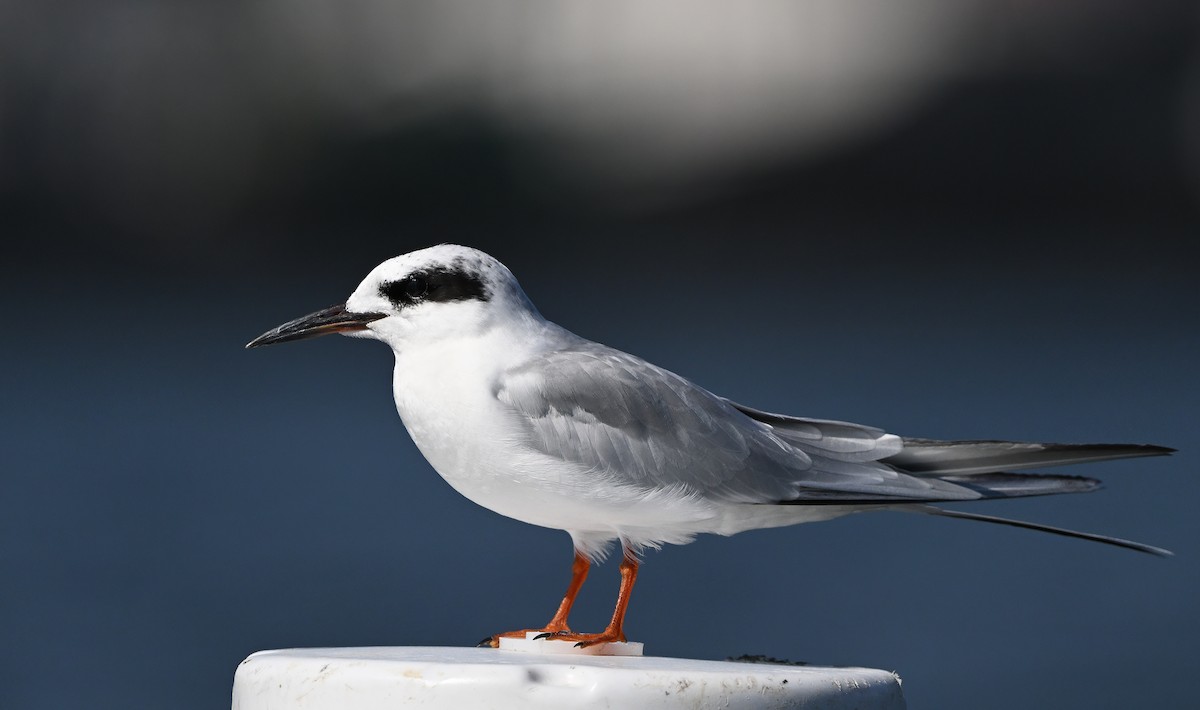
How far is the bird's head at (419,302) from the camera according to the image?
3.36 metres

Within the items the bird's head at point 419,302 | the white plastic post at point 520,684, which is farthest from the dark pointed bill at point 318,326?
the white plastic post at point 520,684

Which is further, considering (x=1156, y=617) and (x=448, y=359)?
(x=1156, y=617)

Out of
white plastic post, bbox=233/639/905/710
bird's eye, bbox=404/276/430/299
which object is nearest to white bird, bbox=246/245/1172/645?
bird's eye, bbox=404/276/430/299

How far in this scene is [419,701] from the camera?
2.45m

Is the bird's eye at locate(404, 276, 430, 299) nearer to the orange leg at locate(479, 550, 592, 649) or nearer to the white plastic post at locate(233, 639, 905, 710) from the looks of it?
the orange leg at locate(479, 550, 592, 649)

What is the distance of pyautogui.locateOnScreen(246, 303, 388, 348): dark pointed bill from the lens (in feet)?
11.0

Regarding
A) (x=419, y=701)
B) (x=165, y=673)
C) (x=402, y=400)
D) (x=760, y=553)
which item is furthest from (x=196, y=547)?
(x=419, y=701)

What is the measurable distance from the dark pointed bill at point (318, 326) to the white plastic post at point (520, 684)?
3.01 feet

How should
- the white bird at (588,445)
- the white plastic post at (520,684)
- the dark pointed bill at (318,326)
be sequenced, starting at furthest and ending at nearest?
the dark pointed bill at (318,326)
the white bird at (588,445)
the white plastic post at (520,684)

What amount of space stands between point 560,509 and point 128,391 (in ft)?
44.5

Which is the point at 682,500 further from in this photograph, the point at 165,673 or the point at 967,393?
the point at 967,393

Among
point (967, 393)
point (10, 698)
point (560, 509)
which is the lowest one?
point (10, 698)

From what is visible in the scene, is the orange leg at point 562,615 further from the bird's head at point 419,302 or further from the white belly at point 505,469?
the bird's head at point 419,302

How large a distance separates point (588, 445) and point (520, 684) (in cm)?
93
